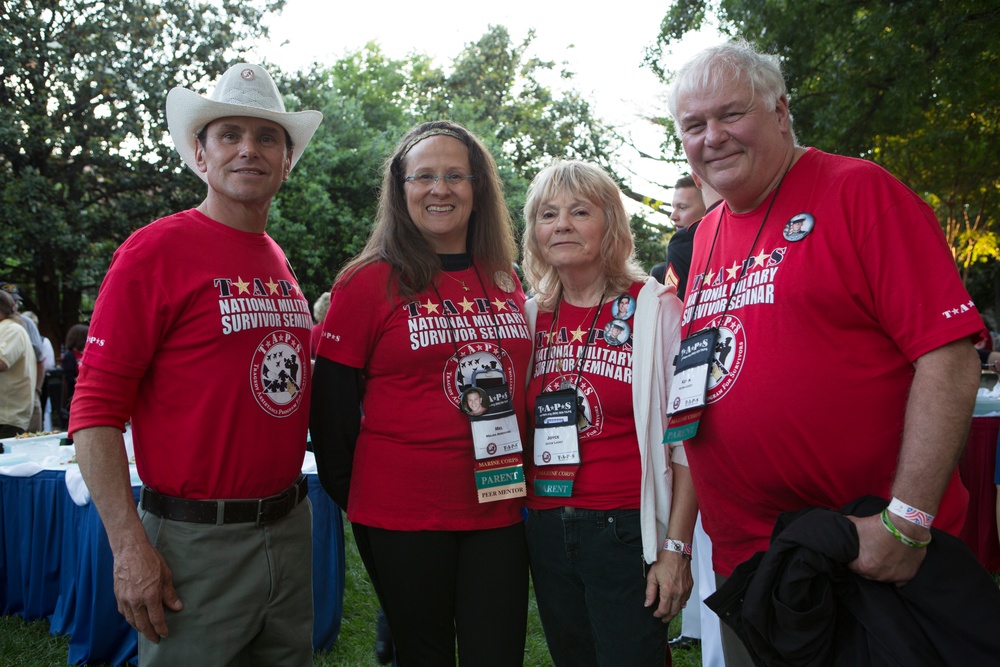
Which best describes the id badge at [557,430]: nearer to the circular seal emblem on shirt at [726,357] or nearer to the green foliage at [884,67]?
the circular seal emblem on shirt at [726,357]

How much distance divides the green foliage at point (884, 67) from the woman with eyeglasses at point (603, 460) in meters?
6.12

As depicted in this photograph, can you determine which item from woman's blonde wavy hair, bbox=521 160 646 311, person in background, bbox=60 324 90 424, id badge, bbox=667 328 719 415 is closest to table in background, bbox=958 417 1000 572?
woman's blonde wavy hair, bbox=521 160 646 311

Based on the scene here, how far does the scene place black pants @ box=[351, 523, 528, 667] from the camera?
7.63 feet

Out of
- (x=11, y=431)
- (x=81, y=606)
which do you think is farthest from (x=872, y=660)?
(x=11, y=431)

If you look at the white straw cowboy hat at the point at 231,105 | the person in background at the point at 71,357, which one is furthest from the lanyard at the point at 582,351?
the person in background at the point at 71,357

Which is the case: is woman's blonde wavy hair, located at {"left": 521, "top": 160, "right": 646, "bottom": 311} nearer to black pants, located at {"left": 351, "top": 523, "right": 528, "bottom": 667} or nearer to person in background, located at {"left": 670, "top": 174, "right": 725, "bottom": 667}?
person in background, located at {"left": 670, "top": 174, "right": 725, "bottom": 667}

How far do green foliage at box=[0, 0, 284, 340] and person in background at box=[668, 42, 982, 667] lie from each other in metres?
13.8

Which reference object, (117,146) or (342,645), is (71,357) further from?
(342,645)

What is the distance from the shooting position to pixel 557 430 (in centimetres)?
237

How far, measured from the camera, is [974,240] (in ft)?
47.9

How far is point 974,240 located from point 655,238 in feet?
35.5

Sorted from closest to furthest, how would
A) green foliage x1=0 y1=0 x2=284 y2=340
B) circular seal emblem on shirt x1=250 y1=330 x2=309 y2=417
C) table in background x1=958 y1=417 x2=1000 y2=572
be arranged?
circular seal emblem on shirt x1=250 y1=330 x2=309 y2=417
table in background x1=958 y1=417 x2=1000 y2=572
green foliage x1=0 y1=0 x2=284 y2=340

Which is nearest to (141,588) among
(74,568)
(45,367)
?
(74,568)

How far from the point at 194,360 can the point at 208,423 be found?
0.59ft
